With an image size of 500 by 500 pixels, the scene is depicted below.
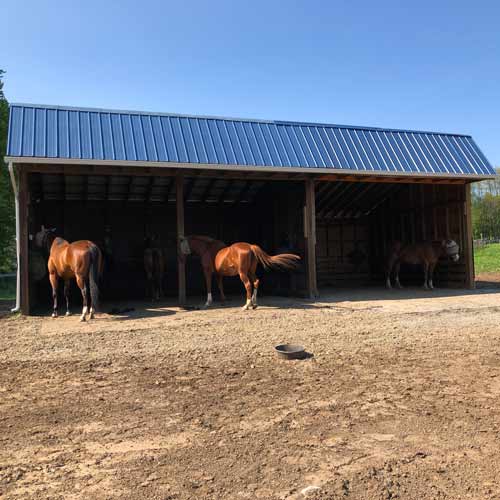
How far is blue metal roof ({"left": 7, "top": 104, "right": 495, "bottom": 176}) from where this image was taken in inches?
410

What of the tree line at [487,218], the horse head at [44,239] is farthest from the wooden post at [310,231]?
the tree line at [487,218]

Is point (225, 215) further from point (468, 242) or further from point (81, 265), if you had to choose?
point (81, 265)

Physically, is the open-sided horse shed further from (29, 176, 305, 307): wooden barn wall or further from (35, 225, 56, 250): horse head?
(35, 225, 56, 250): horse head

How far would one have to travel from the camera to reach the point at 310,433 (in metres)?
3.44

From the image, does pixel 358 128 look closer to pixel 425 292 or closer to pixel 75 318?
pixel 425 292

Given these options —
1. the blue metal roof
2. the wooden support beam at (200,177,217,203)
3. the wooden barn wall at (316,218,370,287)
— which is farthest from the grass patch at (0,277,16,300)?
the wooden barn wall at (316,218,370,287)

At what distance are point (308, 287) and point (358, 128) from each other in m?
4.93

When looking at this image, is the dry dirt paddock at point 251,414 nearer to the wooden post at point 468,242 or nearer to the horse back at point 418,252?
the wooden post at point 468,242

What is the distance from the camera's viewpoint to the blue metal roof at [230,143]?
410 inches

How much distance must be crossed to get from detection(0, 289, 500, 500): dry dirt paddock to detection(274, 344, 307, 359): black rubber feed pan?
133 millimetres

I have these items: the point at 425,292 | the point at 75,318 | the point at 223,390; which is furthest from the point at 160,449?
the point at 425,292

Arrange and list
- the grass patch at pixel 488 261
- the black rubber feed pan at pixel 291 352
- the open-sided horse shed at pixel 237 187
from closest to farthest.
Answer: the black rubber feed pan at pixel 291 352, the open-sided horse shed at pixel 237 187, the grass patch at pixel 488 261

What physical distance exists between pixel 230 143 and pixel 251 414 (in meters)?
8.91

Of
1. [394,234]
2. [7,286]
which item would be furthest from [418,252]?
[7,286]
